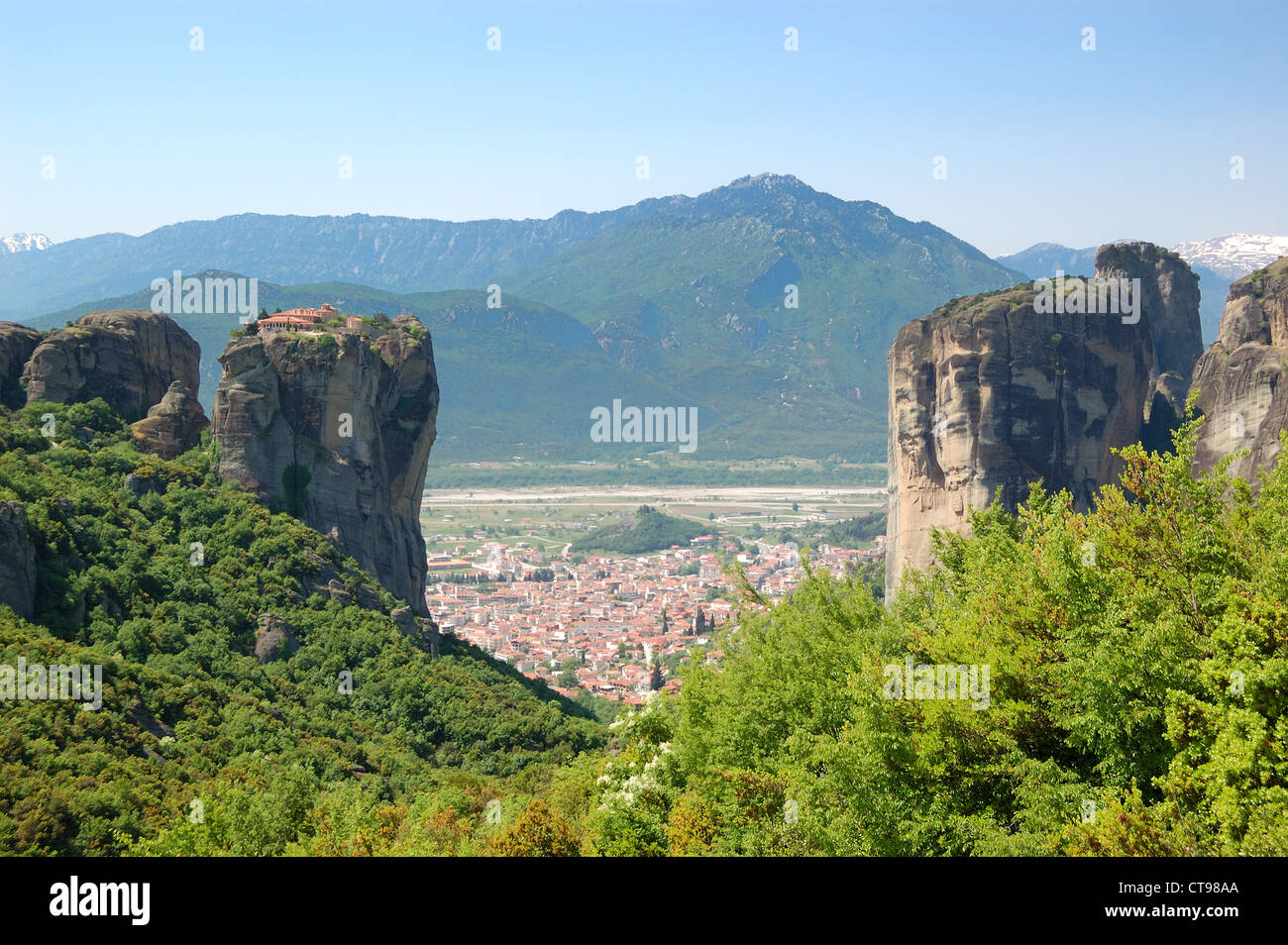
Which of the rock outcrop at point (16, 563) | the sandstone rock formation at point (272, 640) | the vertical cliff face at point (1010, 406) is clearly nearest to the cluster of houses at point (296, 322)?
the sandstone rock formation at point (272, 640)

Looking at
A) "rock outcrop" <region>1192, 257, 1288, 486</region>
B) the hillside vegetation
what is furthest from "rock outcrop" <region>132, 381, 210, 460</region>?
"rock outcrop" <region>1192, 257, 1288, 486</region>

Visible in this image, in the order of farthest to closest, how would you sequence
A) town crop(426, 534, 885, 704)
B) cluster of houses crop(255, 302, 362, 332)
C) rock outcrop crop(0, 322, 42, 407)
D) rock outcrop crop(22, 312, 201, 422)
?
town crop(426, 534, 885, 704), cluster of houses crop(255, 302, 362, 332), rock outcrop crop(22, 312, 201, 422), rock outcrop crop(0, 322, 42, 407)

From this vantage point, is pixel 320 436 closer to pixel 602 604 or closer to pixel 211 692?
pixel 211 692

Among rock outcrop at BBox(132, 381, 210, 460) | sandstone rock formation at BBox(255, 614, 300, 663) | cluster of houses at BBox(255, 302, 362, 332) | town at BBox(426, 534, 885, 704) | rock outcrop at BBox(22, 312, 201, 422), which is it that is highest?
cluster of houses at BBox(255, 302, 362, 332)

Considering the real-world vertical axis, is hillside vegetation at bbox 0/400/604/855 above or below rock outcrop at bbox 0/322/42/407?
below

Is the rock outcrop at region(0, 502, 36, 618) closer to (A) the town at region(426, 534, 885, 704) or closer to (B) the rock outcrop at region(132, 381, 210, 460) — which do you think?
(B) the rock outcrop at region(132, 381, 210, 460)

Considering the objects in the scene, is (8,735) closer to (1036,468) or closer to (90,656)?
(90,656)

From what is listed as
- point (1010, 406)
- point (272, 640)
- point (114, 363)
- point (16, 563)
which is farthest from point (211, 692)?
point (1010, 406)
